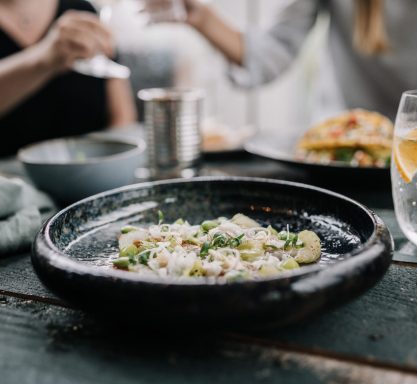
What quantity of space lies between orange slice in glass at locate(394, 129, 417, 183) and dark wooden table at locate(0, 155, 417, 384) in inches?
9.2

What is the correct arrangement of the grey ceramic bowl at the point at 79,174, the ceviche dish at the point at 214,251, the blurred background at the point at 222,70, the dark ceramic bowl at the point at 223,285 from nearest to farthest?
the dark ceramic bowl at the point at 223,285 → the ceviche dish at the point at 214,251 → the grey ceramic bowl at the point at 79,174 → the blurred background at the point at 222,70

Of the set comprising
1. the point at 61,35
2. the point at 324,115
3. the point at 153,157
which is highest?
the point at 61,35

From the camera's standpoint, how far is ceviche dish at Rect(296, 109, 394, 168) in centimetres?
173

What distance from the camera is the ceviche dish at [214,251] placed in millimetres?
780

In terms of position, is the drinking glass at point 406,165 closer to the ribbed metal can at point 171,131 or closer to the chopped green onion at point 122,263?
the chopped green onion at point 122,263

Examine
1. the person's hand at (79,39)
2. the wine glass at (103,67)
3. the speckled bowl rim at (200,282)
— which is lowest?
the speckled bowl rim at (200,282)

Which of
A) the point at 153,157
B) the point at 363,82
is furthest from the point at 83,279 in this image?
the point at 363,82

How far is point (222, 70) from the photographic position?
6.30 metres

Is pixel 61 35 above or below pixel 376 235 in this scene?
above

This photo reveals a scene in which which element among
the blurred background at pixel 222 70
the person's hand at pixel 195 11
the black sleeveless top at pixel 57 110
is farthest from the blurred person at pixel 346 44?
the blurred background at pixel 222 70

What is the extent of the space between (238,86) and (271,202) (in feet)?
6.12

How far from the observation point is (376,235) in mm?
777

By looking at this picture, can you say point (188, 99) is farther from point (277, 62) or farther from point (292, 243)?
point (277, 62)

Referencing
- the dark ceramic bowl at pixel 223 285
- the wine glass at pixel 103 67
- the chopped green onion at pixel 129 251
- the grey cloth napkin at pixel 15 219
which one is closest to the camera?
the dark ceramic bowl at pixel 223 285
